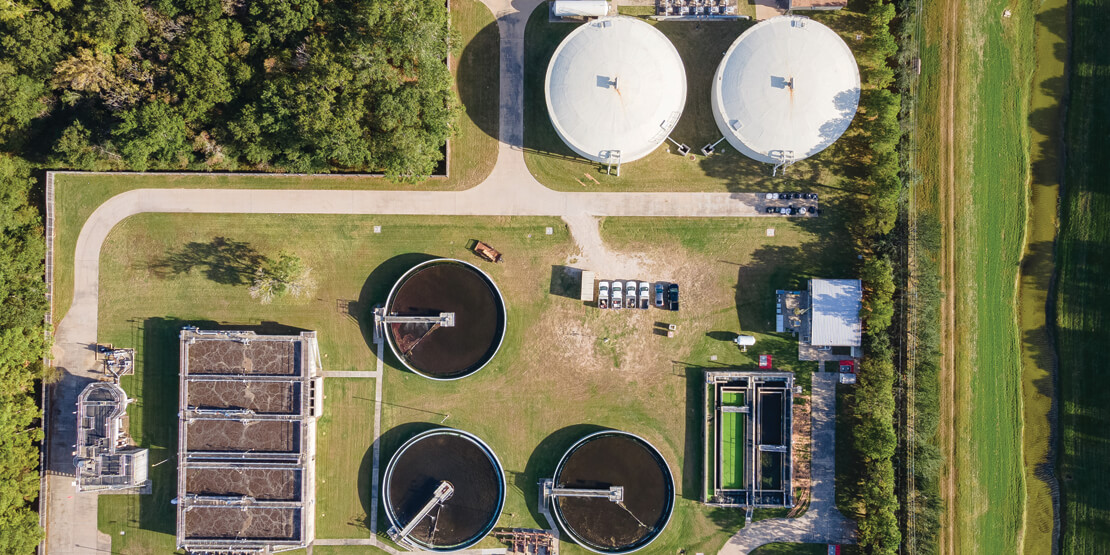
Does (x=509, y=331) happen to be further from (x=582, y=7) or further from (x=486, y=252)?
(x=582, y=7)

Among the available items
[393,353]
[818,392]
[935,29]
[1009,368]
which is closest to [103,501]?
[393,353]

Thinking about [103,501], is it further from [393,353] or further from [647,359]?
[647,359]

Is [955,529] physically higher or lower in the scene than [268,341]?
lower

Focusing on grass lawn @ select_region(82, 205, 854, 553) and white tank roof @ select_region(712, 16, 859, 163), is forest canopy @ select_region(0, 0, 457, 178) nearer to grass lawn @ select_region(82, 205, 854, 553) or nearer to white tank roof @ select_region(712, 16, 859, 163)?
grass lawn @ select_region(82, 205, 854, 553)

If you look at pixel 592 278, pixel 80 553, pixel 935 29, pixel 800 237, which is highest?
pixel 935 29

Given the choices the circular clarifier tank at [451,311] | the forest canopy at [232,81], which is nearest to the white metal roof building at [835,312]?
the circular clarifier tank at [451,311]
